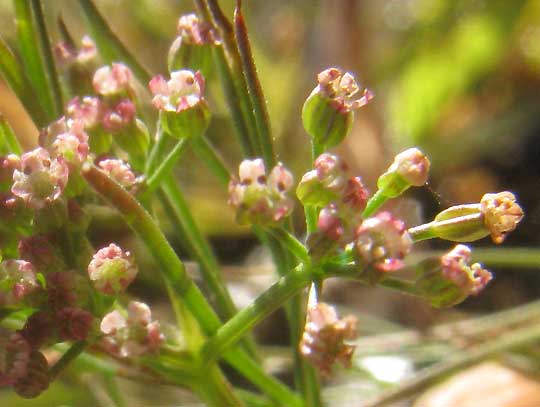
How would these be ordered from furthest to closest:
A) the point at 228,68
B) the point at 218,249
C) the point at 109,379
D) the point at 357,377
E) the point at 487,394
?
the point at 218,249
the point at 357,377
the point at 487,394
the point at 109,379
the point at 228,68

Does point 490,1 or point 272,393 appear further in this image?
point 490,1

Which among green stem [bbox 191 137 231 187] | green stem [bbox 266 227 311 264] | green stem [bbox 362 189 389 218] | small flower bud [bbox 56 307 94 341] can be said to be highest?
green stem [bbox 191 137 231 187]

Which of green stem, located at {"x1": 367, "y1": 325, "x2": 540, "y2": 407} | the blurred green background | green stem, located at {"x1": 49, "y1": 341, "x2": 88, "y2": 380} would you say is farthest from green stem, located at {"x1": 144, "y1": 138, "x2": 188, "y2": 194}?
the blurred green background

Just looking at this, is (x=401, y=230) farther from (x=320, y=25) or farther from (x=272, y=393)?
(x=320, y=25)

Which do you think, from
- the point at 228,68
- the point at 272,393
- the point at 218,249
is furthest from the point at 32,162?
the point at 218,249

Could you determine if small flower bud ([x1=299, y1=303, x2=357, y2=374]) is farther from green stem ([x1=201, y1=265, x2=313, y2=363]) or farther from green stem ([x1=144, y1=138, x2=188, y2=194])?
green stem ([x1=144, y1=138, x2=188, y2=194])

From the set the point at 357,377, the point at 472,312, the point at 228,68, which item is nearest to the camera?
the point at 228,68

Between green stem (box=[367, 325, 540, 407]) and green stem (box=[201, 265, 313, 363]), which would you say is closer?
green stem (box=[201, 265, 313, 363])
